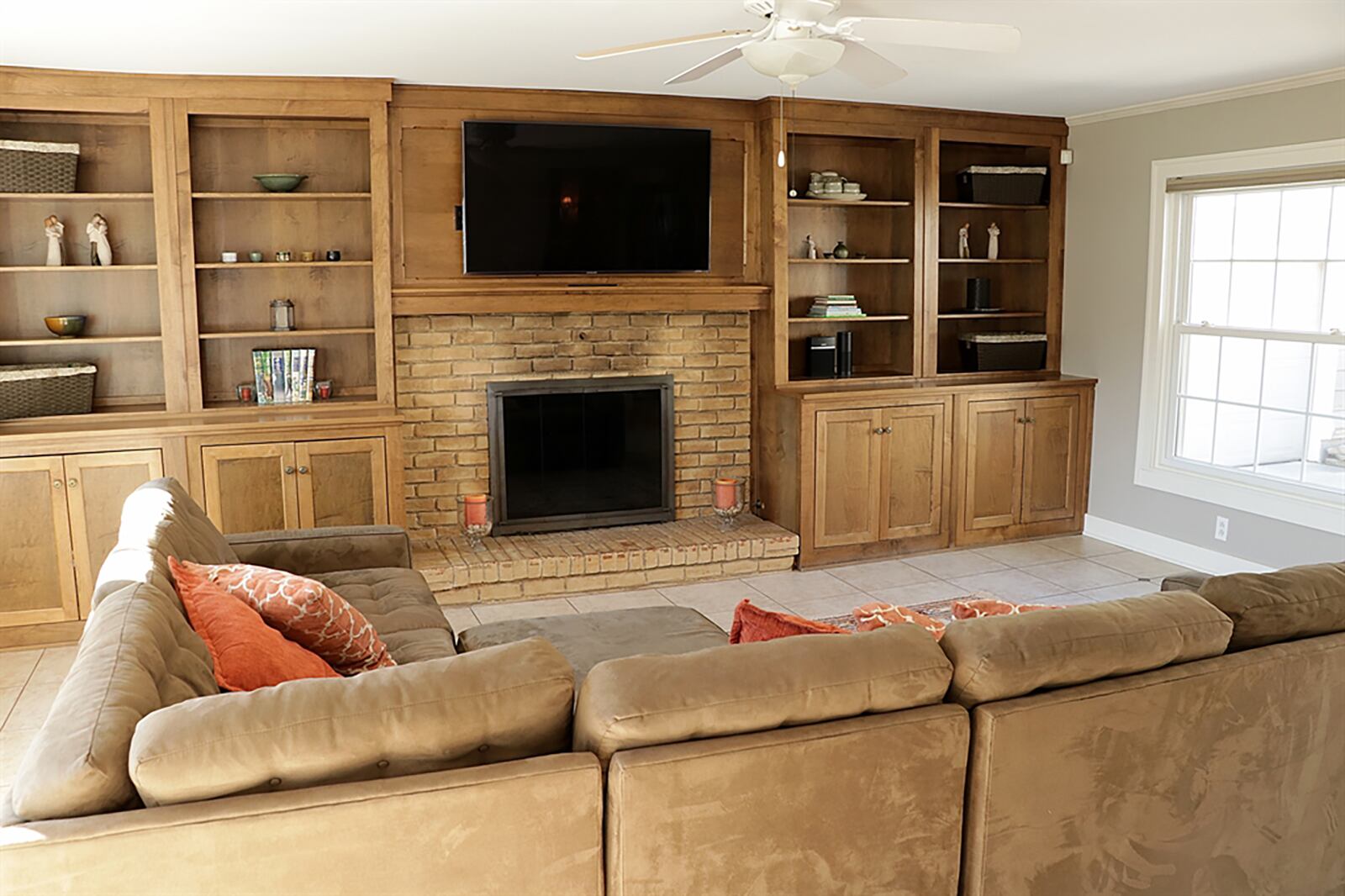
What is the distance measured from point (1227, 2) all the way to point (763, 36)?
157cm

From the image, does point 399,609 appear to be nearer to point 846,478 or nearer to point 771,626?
point 771,626

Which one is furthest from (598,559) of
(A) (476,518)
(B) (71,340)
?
(B) (71,340)

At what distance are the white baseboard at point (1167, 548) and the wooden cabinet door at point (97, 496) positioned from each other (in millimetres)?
4915

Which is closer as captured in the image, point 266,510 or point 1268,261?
→ point 266,510

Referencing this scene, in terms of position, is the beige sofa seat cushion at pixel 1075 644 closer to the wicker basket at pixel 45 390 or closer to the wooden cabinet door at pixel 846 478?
the wooden cabinet door at pixel 846 478

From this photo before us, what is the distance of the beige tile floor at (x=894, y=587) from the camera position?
5.04 meters

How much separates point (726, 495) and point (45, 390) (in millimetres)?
3205

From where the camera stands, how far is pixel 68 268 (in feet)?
15.7

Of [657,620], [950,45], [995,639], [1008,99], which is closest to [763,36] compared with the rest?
[950,45]

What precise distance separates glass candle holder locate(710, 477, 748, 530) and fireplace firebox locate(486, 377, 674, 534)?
27 cm

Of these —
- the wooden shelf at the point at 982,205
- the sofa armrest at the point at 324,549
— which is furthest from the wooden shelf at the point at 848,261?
the sofa armrest at the point at 324,549

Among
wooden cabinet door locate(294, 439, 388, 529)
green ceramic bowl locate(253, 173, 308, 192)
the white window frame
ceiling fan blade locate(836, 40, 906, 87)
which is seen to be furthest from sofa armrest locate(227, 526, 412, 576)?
the white window frame

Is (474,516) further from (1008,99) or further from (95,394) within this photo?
(1008,99)

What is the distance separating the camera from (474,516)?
5.31 meters
